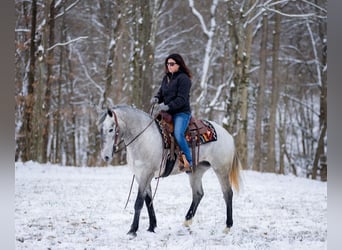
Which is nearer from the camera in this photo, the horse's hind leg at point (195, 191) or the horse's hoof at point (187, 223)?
the horse's hoof at point (187, 223)

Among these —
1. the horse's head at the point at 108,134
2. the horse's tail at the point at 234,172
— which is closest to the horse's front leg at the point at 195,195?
the horse's tail at the point at 234,172

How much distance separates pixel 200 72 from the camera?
13047 millimetres

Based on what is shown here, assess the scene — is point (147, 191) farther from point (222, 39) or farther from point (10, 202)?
point (222, 39)

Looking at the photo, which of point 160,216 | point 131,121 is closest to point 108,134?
point 131,121

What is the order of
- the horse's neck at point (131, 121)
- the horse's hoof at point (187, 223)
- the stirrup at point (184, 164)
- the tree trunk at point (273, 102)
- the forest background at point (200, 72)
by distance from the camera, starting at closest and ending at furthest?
1. the horse's neck at point (131, 121)
2. the stirrup at point (184, 164)
3. the horse's hoof at point (187, 223)
4. the forest background at point (200, 72)
5. the tree trunk at point (273, 102)

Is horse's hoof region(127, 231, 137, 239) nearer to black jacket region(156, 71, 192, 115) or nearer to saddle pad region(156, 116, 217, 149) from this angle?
saddle pad region(156, 116, 217, 149)

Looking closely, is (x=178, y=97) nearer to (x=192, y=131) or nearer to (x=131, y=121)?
(x=192, y=131)

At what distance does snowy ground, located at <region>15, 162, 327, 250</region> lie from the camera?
5.06 m

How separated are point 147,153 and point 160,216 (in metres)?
1.34

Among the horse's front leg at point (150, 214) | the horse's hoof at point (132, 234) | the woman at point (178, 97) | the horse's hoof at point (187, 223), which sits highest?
the woman at point (178, 97)

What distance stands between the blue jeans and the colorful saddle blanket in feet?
0.22

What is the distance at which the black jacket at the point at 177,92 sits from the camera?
→ 5.54m

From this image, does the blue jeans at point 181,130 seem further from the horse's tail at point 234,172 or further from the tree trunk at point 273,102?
the tree trunk at point 273,102

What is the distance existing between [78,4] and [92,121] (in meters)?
4.57
